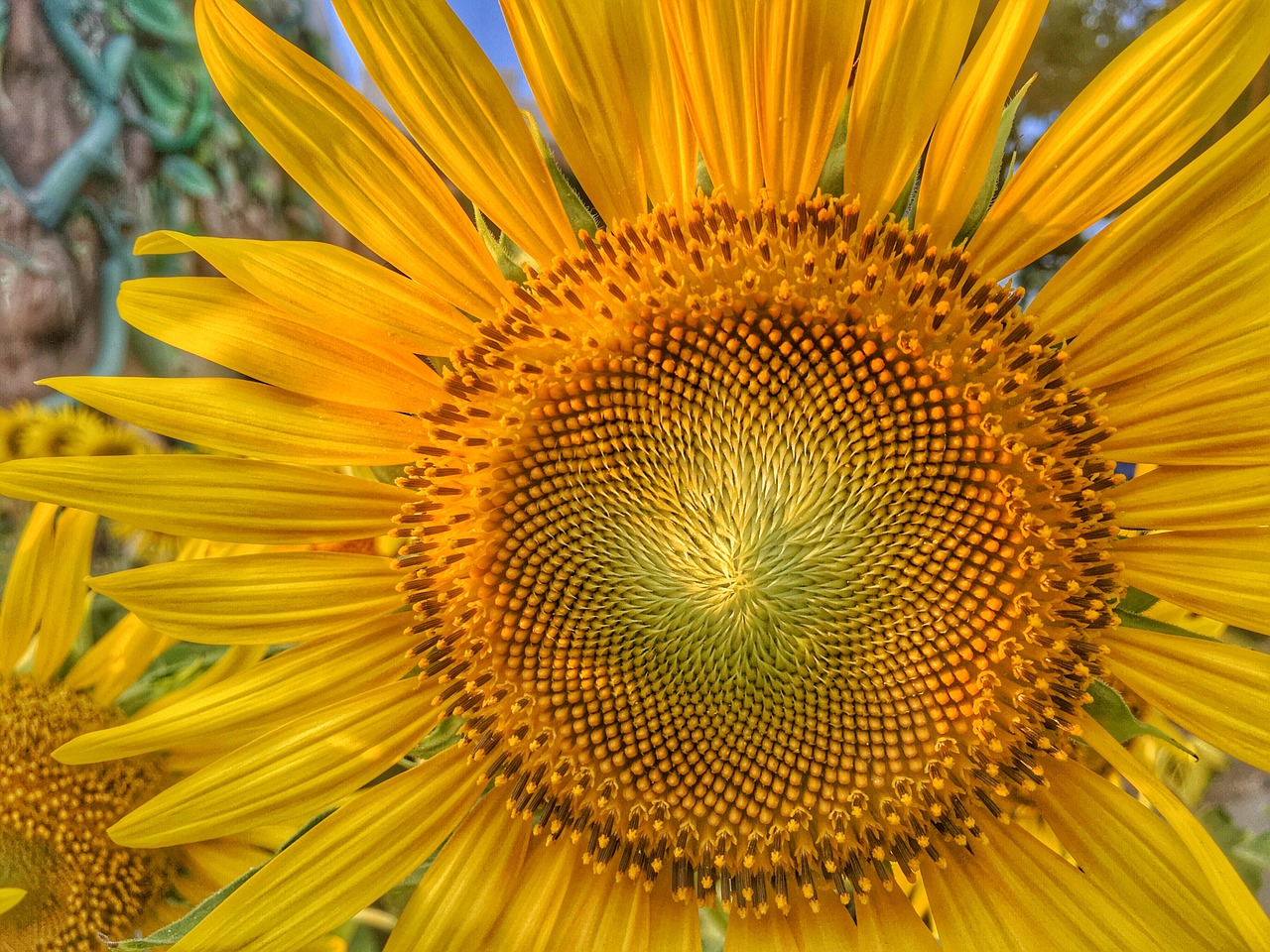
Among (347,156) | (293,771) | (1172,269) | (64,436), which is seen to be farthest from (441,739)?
(64,436)

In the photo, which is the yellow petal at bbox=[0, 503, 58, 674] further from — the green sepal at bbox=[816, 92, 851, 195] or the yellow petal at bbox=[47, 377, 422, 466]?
the green sepal at bbox=[816, 92, 851, 195]

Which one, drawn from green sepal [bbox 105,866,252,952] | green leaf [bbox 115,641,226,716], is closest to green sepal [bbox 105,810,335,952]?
green sepal [bbox 105,866,252,952]

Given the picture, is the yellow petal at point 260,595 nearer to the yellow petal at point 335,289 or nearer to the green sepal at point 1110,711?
the yellow petal at point 335,289

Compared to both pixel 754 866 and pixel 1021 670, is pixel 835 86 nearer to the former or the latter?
pixel 1021 670

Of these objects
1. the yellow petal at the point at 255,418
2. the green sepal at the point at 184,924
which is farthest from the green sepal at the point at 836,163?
the green sepal at the point at 184,924

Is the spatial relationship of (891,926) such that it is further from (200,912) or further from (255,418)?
(255,418)
